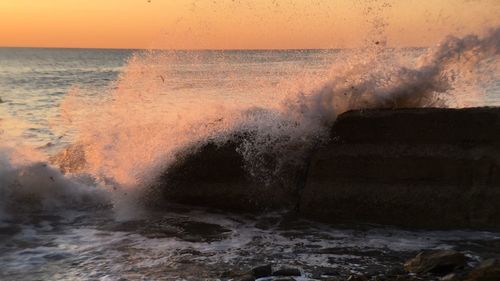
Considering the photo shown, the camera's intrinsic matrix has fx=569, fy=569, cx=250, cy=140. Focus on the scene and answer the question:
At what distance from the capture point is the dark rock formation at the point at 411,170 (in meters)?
6.29

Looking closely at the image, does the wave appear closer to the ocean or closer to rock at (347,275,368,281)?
the ocean

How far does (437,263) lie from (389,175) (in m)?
1.89

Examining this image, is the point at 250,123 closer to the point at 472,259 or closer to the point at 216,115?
the point at 216,115

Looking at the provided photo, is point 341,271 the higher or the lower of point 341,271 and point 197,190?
the lower

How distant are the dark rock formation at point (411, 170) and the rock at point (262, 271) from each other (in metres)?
1.92

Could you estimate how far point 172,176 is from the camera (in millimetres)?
7555

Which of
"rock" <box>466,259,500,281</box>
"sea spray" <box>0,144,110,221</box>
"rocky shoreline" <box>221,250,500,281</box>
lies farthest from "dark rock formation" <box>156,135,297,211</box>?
"rock" <box>466,259,500,281</box>

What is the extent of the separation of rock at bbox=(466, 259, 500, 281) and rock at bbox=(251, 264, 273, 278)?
160 cm

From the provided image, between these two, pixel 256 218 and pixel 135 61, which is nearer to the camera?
pixel 256 218

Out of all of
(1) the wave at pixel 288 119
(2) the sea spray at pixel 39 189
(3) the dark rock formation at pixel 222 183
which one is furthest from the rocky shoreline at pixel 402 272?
(2) the sea spray at pixel 39 189

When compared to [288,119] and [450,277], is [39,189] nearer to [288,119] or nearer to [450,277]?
[288,119]

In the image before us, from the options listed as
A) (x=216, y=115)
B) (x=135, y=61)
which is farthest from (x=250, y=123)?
(x=135, y=61)

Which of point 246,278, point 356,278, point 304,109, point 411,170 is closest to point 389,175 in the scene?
point 411,170

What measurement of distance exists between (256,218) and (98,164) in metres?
2.79
